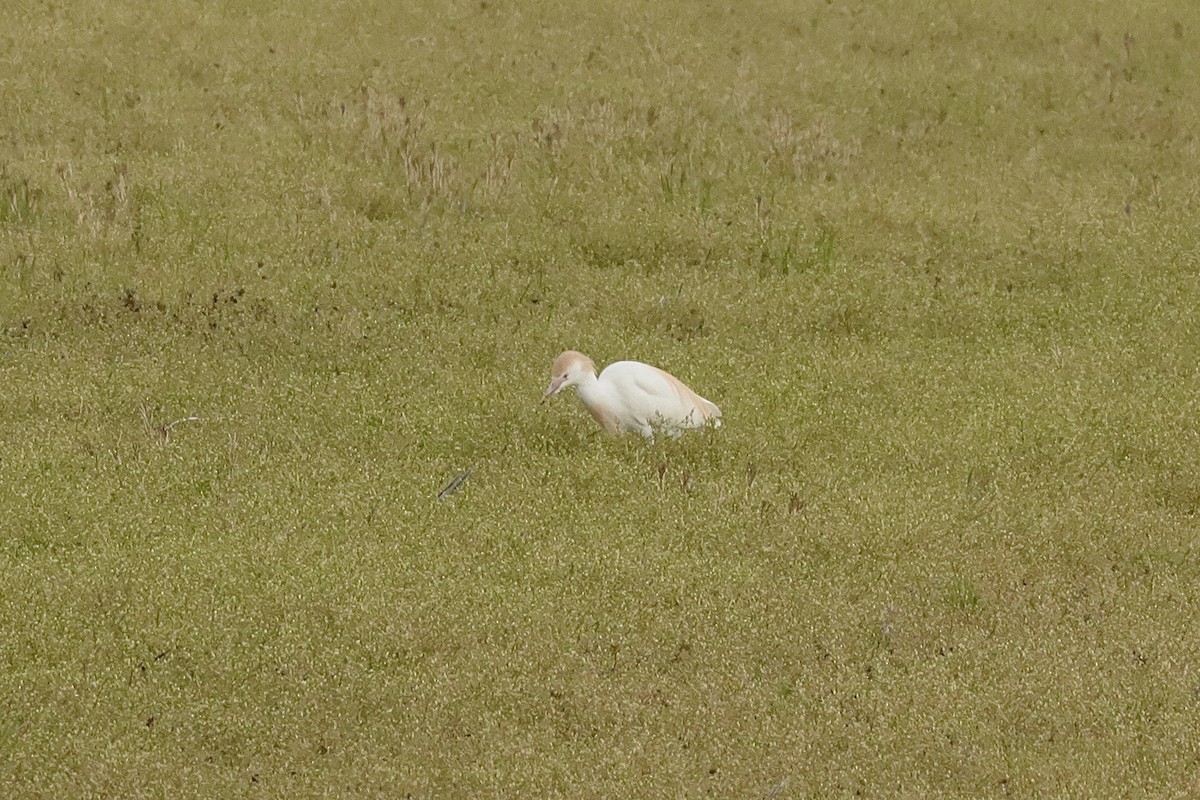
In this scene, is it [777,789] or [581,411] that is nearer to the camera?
[777,789]

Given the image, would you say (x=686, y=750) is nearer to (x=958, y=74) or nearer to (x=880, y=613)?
(x=880, y=613)

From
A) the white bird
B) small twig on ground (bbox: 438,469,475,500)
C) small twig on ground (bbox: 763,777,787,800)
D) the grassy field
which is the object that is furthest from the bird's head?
small twig on ground (bbox: 763,777,787,800)

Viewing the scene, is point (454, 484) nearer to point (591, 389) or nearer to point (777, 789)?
point (591, 389)

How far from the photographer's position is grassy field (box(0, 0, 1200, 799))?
6648 millimetres

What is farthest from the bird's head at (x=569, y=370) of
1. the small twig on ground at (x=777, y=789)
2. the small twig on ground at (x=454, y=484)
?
the small twig on ground at (x=777, y=789)

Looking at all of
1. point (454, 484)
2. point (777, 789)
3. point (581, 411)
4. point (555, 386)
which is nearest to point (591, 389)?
point (555, 386)

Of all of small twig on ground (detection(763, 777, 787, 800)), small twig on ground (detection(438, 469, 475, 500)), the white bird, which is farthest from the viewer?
the white bird

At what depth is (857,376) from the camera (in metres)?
11.1

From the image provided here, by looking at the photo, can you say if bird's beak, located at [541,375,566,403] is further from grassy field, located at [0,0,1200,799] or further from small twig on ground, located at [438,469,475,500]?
small twig on ground, located at [438,469,475,500]

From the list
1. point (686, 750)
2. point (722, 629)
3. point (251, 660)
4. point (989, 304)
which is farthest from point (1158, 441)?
point (251, 660)

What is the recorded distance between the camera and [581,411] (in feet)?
33.9

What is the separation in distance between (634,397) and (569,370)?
0.44m

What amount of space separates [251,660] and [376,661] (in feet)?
1.63

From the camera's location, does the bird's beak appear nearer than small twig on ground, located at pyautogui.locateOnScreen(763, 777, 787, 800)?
No
